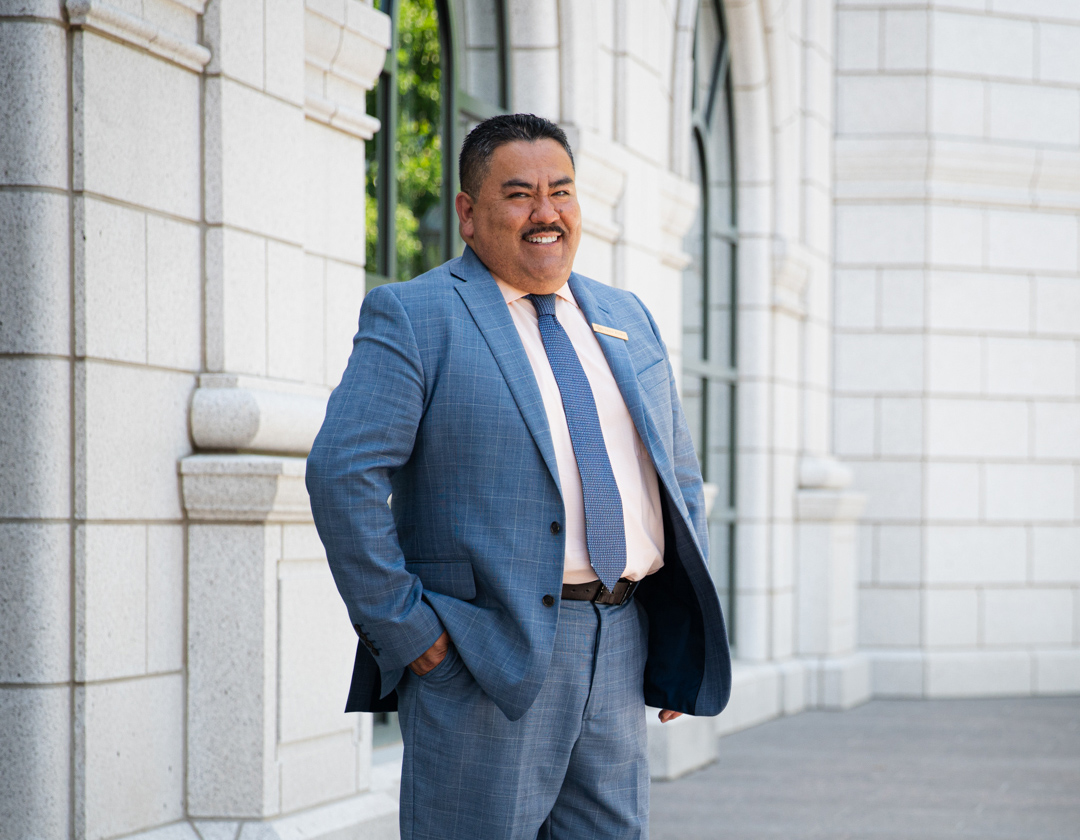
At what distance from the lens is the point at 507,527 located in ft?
8.89

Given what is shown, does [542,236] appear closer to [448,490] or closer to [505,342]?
[505,342]

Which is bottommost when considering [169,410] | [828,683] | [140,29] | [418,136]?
[828,683]

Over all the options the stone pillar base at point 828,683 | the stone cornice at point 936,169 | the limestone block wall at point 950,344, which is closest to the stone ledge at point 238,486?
the stone pillar base at point 828,683

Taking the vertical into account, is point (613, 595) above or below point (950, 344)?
below

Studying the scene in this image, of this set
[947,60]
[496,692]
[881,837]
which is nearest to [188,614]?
[496,692]

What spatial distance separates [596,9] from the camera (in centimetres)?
662

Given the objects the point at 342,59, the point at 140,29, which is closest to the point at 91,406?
the point at 140,29

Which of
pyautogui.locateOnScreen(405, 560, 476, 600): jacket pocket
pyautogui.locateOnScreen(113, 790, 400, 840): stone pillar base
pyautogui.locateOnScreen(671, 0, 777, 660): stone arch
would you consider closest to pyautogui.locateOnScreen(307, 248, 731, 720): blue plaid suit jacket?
pyautogui.locateOnScreen(405, 560, 476, 600): jacket pocket

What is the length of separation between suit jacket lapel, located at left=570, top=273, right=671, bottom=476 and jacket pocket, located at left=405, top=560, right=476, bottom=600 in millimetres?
465

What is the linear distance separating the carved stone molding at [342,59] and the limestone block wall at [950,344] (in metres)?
6.53

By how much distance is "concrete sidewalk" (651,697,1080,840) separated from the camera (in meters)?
6.03

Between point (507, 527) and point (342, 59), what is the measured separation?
2502 mm

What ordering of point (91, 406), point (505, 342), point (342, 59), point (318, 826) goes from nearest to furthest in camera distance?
point (505, 342) < point (91, 406) < point (318, 826) < point (342, 59)

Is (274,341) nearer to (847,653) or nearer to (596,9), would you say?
(596,9)
